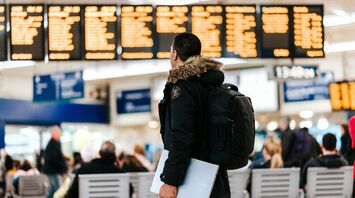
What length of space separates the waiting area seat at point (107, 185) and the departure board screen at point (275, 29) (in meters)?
3.10

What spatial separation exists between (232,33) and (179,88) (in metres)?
7.27

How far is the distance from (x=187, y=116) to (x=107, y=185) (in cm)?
572

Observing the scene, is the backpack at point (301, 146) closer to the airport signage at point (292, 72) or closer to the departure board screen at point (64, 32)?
the airport signage at point (292, 72)

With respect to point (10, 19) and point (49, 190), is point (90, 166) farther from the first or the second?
point (49, 190)

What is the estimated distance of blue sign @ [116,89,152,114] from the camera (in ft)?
86.8

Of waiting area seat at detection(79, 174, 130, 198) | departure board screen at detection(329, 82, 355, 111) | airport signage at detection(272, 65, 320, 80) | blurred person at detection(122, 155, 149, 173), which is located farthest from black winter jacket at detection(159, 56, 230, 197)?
departure board screen at detection(329, 82, 355, 111)

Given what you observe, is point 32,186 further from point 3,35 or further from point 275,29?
point 275,29

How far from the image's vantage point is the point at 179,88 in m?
4.19

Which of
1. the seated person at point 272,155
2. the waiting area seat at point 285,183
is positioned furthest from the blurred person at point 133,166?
the waiting area seat at point 285,183

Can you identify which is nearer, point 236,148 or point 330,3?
point 236,148

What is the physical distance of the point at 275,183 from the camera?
10344 mm

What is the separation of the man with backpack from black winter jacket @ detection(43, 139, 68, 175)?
420 inches

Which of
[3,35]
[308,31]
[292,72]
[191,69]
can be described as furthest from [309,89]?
[191,69]

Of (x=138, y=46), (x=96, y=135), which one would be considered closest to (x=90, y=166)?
(x=138, y=46)
